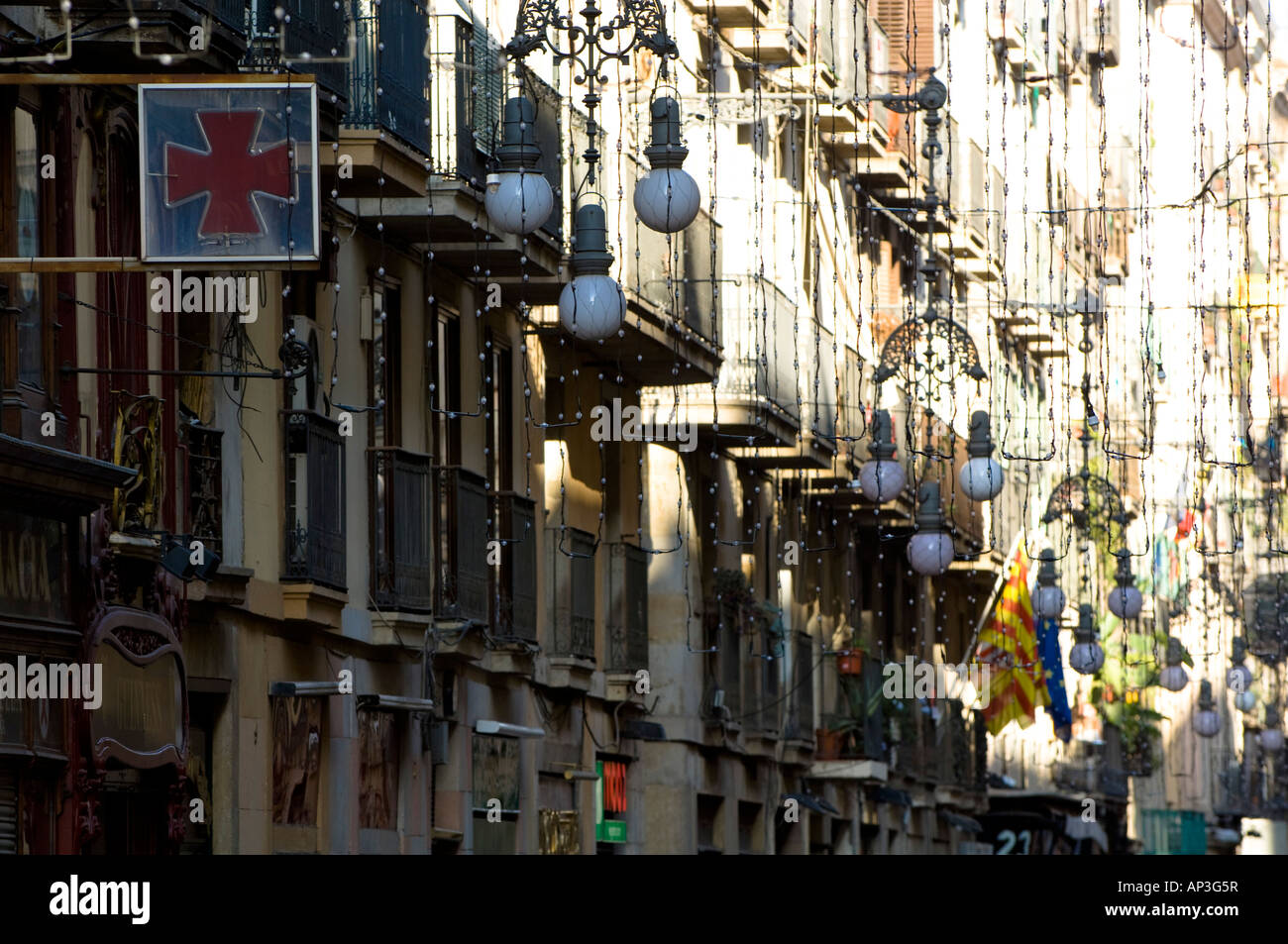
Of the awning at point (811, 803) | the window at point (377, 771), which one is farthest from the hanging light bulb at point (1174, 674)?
the window at point (377, 771)

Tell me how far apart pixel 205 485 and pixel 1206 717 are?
136ft

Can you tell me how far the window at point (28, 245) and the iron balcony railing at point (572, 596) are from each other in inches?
361

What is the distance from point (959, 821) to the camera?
41.5m

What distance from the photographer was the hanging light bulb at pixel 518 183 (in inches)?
706

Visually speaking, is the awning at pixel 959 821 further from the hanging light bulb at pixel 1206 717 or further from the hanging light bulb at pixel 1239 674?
the hanging light bulb at pixel 1206 717

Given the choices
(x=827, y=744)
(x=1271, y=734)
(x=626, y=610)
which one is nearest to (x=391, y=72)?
(x=626, y=610)

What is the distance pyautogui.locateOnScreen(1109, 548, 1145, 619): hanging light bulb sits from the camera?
32656 millimetres

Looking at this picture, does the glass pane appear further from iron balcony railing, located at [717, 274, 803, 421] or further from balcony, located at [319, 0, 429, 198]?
iron balcony railing, located at [717, 274, 803, 421]

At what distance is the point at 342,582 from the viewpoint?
19859mm

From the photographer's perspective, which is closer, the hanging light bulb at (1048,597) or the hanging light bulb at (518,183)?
the hanging light bulb at (518,183)

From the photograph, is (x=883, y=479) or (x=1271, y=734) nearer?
(x=883, y=479)

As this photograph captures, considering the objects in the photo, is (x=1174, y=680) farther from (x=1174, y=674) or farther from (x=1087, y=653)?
(x=1087, y=653)

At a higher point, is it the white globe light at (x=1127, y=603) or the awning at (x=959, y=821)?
the white globe light at (x=1127, y=603)
